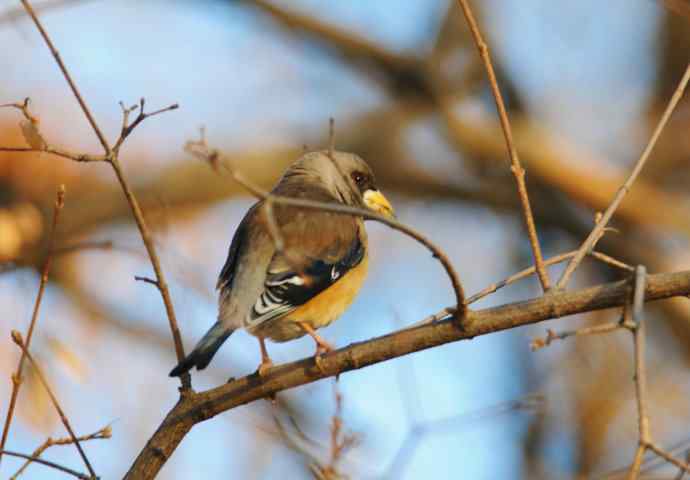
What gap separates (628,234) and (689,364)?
1.66 metres

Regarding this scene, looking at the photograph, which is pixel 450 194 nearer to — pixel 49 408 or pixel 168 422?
pixel 49 408

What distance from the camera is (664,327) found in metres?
11.4

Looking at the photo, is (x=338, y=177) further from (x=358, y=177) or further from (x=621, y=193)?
(x=621, y=193)

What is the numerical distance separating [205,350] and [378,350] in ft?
2.40

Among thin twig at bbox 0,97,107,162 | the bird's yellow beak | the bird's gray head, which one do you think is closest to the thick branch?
thin twig at bbox 0,97,107,162

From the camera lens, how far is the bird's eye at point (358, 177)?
6254 millimetres

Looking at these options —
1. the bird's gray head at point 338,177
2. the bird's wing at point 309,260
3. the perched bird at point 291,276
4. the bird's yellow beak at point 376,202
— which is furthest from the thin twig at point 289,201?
the bird's yellow beak at point 376,202

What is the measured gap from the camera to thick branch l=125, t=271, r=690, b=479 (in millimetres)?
3512

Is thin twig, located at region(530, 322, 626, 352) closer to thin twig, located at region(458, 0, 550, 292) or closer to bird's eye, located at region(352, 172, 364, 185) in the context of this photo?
thin twig, located at region(458, 0, 550, 292)

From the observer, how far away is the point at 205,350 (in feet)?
13.0

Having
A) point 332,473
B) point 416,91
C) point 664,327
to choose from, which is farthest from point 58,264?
point 332,473

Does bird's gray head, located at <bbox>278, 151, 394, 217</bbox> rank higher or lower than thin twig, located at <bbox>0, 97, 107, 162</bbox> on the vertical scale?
higher

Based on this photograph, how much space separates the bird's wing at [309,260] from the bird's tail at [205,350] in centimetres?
20

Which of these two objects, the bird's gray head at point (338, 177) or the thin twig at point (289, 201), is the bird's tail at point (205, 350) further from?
the bird's gray head at point (338, 177)
